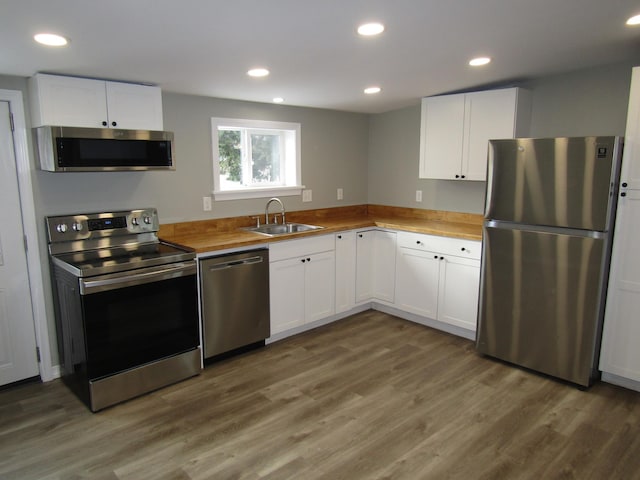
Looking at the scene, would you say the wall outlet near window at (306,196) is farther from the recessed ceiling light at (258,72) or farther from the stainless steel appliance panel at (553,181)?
the stainless steel appliance panel at (553,181)

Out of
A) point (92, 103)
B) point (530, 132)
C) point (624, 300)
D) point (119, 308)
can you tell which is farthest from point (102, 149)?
point (624, 300)

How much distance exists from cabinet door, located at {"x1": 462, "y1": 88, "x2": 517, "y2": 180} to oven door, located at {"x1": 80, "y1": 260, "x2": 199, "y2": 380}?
→ 2.42m

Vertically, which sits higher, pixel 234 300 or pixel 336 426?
pixel 234 300

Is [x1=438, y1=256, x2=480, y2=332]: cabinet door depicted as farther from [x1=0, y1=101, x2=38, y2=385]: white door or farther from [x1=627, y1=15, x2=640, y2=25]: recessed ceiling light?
[x1=0, y1=101, x2=38, y2=385]: white door

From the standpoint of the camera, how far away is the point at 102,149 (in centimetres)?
280

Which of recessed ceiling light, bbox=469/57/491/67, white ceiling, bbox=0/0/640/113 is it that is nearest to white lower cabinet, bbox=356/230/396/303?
white ceiling, bbox=0/0/640/113

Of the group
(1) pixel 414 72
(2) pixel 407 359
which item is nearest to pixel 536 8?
(1) pixel 414 72

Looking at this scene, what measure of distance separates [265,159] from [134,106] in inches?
59.0

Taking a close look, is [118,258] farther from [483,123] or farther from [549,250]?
[483,123]

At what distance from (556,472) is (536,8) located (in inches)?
84.4

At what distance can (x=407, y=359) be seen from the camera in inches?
133

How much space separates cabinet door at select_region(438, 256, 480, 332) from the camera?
358 cm

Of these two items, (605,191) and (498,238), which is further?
(498,238)

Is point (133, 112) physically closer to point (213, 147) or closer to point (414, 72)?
point (213, 147)
